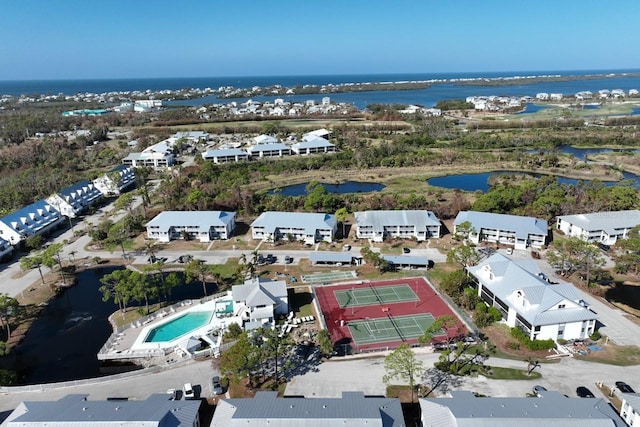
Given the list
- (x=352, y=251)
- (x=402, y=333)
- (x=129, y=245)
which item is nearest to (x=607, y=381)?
(x=402, y=333)

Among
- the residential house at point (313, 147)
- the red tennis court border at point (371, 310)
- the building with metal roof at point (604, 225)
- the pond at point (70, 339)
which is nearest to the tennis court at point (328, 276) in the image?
the red tennis court border at point (371, 310)

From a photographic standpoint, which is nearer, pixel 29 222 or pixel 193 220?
pixel 193 220

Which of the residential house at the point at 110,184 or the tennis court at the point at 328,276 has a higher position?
the residential house at the point at 110,184

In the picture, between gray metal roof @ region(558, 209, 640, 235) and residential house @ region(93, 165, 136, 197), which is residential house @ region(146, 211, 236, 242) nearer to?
residential house @ region(93, 165, 136, 197)

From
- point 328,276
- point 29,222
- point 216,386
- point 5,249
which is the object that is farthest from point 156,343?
point 29,222

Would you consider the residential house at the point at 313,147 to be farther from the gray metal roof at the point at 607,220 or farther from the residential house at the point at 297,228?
the gray metal roof at the point at 607,220

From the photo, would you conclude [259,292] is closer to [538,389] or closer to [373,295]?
[373,295]
